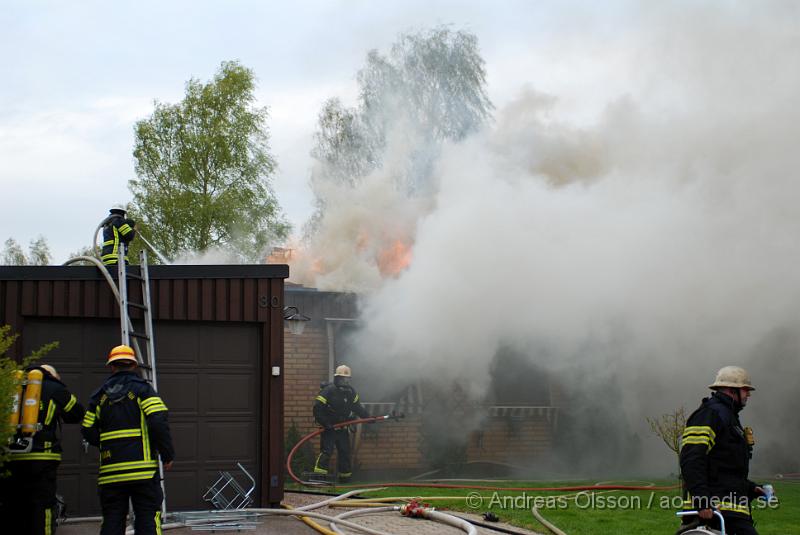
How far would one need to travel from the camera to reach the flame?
64.6 ft

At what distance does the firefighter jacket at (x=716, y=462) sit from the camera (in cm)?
638

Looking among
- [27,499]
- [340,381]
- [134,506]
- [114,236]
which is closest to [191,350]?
[114,236]

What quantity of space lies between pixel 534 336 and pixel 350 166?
1498 centimetres

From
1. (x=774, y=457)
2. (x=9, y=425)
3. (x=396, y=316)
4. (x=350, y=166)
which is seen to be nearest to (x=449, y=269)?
(x=396, y=316)

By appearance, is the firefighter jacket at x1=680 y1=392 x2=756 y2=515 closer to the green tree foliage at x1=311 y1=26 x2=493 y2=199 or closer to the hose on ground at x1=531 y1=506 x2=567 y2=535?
the hose on ground at x1=531 y1=506 x2=567 y2=535

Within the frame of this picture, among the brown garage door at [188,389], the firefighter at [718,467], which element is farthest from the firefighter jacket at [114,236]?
the firefighter at [718,467]

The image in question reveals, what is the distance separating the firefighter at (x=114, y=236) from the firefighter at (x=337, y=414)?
5530 millimetres

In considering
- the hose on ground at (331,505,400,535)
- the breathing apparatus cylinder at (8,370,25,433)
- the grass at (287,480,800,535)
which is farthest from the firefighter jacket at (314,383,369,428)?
the breathing apparatus cylinder at (8,370,25,433)

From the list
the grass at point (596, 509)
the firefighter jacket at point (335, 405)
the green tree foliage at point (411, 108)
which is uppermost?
the green tree foliage at point (411, 108)

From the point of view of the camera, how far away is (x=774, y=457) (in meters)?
18.5

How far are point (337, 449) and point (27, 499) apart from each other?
798cm

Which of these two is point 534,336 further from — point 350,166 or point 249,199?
point 350,166

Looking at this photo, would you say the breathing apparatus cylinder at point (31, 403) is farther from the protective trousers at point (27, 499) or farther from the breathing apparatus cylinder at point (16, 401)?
the protective trousers at point (27, 499)

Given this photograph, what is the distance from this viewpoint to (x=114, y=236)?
437 inches
